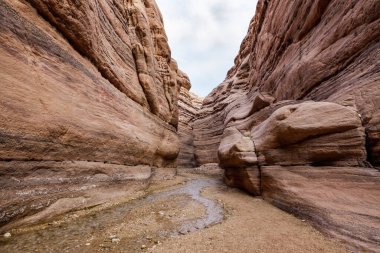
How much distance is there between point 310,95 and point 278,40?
23.3ft

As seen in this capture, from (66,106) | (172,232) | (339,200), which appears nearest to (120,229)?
(172,232)

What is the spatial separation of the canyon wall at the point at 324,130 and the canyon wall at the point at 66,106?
6.43 metres

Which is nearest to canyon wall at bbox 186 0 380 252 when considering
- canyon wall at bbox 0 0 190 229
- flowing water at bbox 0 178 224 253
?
flowing water at bbox 0 178 224 253

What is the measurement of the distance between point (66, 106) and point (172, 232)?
212 inches

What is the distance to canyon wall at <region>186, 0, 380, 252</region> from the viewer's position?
15.5 ft

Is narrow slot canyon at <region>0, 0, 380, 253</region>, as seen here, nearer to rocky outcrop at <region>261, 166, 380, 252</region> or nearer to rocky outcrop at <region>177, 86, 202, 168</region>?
rocky outcrop at <region>261, 166, 380, 252</region>

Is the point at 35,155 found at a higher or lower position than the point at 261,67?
lower

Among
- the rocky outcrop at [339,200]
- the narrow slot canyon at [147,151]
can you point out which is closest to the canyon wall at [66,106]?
the narrow slot canyon at [147,151]

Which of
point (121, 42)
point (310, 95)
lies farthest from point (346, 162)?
point (121, 42)

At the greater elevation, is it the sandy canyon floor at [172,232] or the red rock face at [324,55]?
the red rock face at [324,55]

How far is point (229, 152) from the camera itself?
34.1ft

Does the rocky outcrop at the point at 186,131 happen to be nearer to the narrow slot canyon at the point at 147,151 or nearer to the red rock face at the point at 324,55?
the red rock face at the point at 324,55

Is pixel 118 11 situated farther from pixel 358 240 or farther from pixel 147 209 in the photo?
A: pixel 358 240

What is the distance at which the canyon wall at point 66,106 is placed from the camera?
4680mm
